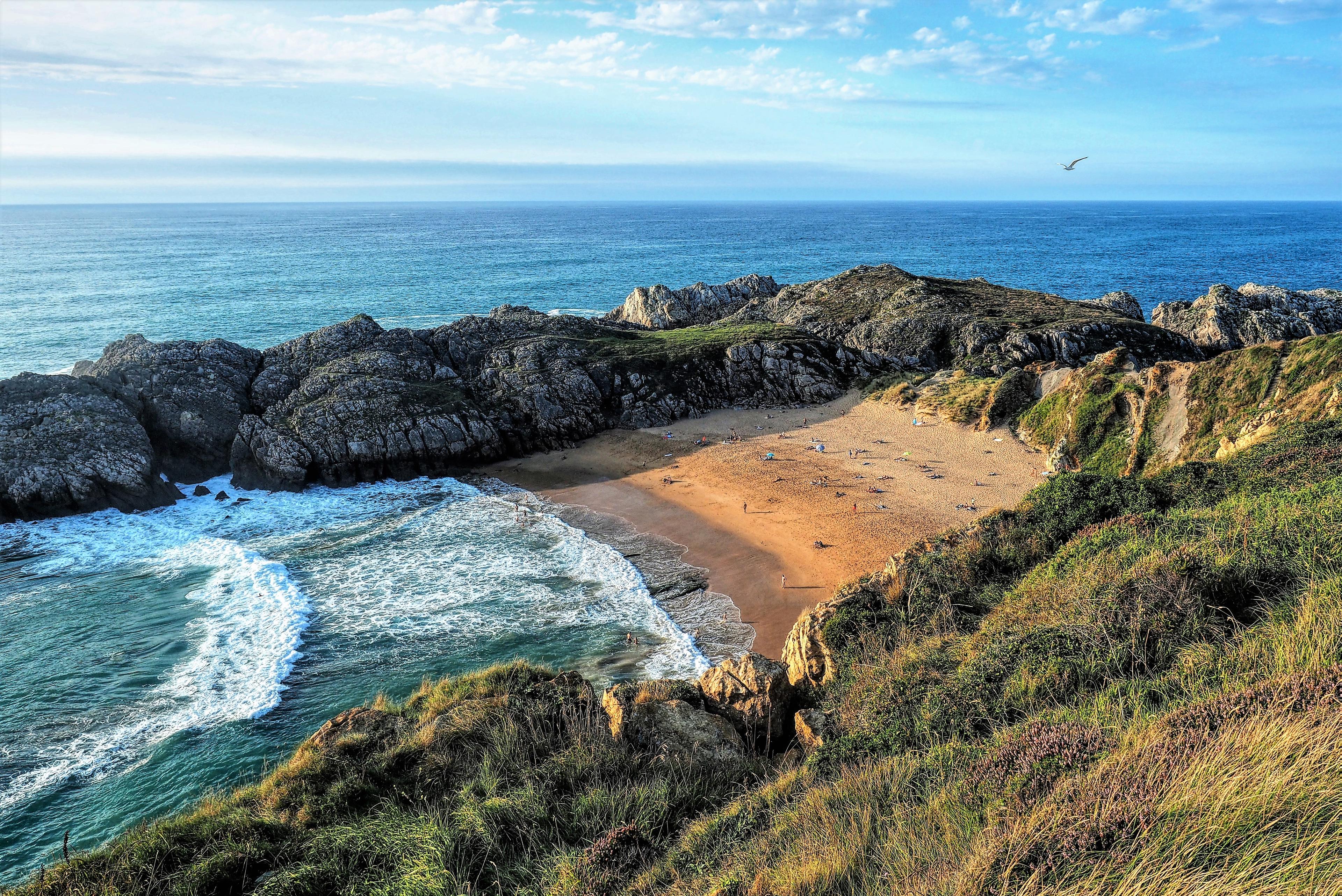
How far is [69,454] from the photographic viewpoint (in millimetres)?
27188

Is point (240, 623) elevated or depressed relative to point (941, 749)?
depressed

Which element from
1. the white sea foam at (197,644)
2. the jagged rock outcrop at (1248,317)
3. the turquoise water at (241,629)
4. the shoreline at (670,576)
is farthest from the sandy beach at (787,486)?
the jagged rock outcrop at (1248,317)

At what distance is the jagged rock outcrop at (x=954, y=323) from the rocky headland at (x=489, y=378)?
169 millimetres

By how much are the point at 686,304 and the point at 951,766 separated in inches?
1997

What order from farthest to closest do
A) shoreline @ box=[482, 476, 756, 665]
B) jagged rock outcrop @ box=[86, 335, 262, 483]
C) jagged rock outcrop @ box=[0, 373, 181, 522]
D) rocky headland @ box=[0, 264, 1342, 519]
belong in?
jagged rock outcrop @ box=[86, 335, 262, 483] < rocky headland @ box=[0, 264, 1342, 519] < jagged rock outcrop @ box=[0, 373, 181, 522] < shoreline @ box=[482, 476, 756, 665]

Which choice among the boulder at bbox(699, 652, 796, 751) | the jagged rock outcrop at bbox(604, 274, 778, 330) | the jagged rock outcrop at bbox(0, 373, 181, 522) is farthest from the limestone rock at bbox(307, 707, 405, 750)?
the jagged rock outcrop at bbox(604, 274, 778, 330)

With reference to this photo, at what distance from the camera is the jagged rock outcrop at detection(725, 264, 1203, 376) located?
131ft

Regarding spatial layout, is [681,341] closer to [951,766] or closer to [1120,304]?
[1120,304]

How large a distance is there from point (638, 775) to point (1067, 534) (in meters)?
8.79

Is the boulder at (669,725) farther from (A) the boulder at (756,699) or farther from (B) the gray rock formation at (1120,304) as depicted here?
(B) the gray rock formation at (1120,304)

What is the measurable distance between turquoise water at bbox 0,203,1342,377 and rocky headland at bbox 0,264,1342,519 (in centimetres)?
2102

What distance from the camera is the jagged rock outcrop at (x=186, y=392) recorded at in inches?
1190

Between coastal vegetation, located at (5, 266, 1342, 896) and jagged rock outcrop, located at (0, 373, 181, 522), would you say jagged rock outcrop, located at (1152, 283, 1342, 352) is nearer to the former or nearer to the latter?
coastal vegetation, located at (5, 266, 1342, 896)

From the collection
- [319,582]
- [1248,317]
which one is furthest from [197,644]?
[1248,317]
